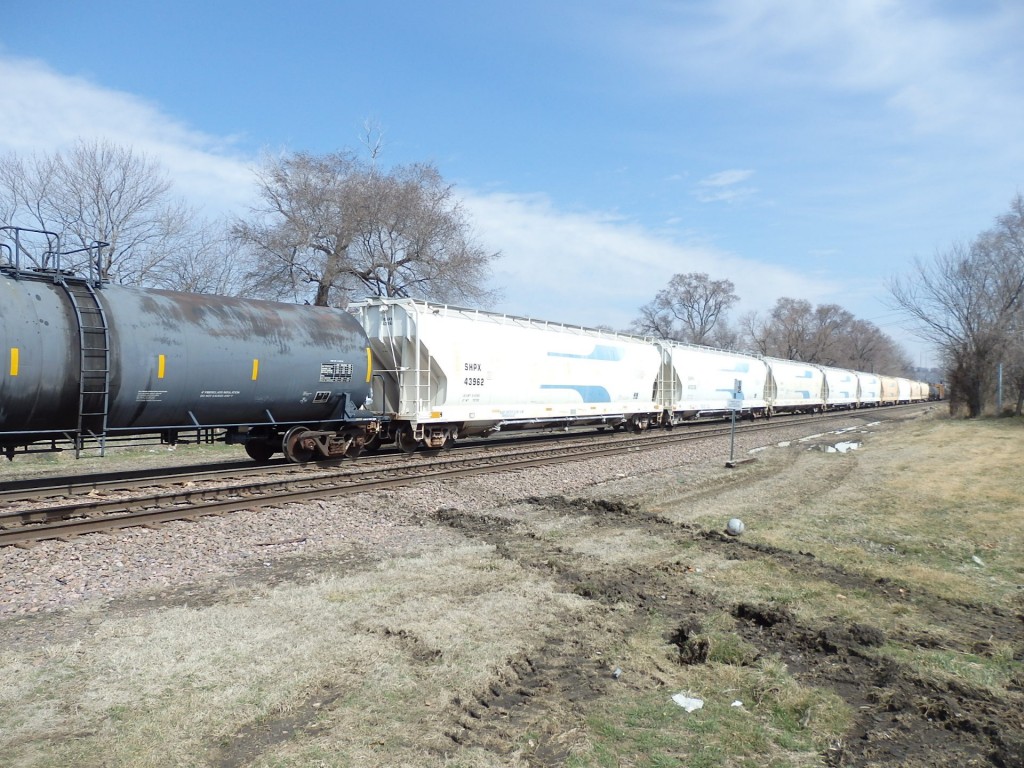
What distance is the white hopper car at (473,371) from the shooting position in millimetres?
16344

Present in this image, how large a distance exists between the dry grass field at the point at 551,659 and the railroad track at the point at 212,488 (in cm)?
288

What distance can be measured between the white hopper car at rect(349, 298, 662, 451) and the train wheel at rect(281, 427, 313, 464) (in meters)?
2.31

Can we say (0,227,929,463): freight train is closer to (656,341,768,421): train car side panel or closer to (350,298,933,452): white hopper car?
(350,298,933,452): white hopper car

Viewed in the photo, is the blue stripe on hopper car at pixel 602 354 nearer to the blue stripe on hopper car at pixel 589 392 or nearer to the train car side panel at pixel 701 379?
the blue stripe on hopper car at pixel 589 392

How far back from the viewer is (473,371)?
17.4m

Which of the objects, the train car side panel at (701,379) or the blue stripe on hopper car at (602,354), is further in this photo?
the train car side panel at (701,379)

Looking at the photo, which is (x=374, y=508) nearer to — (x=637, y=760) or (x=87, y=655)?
(x=87, y=655)

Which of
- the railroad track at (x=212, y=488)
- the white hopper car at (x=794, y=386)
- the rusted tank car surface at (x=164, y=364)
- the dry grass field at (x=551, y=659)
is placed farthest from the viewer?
the white hopper car at (x=794, y=386)

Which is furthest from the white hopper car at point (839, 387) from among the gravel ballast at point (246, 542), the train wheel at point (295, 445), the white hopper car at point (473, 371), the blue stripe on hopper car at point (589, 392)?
the train wheel at point (295, 445)

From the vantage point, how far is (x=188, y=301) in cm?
1215

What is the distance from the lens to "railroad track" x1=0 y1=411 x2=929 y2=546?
897 cm

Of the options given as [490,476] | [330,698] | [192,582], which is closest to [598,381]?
[490,476]

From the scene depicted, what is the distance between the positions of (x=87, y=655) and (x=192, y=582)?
1.95 m

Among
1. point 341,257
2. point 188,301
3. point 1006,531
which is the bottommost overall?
point 1006,531
